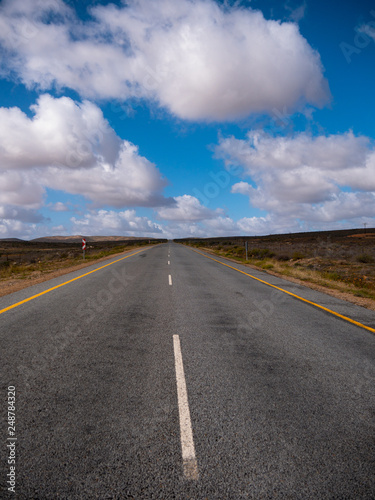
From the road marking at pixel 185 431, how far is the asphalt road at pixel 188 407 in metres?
0.01

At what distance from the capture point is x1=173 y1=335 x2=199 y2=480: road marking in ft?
7.11

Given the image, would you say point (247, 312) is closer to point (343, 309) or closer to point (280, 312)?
point (280, 312)

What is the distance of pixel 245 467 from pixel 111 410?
4.64 feet

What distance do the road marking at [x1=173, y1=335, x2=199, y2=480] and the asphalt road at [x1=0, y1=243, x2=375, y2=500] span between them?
0.01 metres

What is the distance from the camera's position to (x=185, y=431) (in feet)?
8.48

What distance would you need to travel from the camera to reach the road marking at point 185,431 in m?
2.17

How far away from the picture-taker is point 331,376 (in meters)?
3.78

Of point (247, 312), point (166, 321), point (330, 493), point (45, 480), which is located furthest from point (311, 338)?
point (45, 480)

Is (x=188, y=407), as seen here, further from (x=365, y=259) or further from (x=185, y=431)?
(x=365, y=259)

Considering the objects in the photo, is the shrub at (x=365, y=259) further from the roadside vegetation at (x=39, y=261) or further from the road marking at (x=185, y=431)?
the road marking at (x=185, y=431)

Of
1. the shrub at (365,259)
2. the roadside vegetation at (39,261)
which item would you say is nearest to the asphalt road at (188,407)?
the roadside vegetation at (39,261)

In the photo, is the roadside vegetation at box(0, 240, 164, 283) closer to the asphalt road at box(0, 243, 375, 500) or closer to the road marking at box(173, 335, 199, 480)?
the asphalt road at box(0, 243, 375, 500)

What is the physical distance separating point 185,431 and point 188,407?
38cm

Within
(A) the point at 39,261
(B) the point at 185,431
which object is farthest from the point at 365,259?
(A) the point at 39,261
